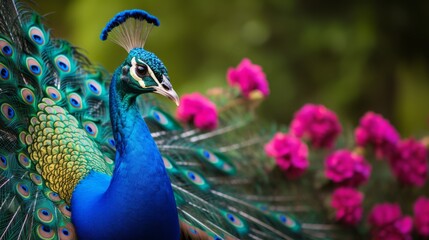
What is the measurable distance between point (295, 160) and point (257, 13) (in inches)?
87.0

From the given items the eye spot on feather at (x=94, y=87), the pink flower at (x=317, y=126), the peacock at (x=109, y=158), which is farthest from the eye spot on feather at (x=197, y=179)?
the pink flower at (x=317, y=126)

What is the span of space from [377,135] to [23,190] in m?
1.72

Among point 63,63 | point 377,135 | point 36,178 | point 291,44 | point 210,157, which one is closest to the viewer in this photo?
point 36,178

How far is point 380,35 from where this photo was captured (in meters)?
4.48

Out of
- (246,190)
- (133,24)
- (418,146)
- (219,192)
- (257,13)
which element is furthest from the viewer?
(257,13)

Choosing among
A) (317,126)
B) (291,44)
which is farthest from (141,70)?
(291,44)

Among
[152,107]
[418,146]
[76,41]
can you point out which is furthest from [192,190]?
[76,41]

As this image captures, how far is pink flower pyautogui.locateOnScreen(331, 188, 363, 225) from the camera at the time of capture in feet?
8.70

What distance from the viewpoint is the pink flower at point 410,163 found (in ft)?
9.76

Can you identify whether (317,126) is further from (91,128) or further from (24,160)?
(24,160)

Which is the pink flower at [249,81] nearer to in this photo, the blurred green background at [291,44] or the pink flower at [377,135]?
the pink flower at [377,135]

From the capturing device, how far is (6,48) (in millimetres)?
1895

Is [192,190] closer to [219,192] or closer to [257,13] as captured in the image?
[219,192]

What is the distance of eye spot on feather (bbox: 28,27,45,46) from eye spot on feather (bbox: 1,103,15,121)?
0.27 metres
